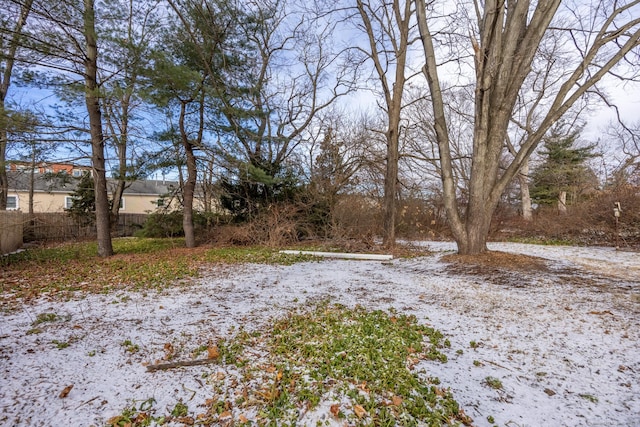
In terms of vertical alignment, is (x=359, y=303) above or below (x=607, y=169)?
below

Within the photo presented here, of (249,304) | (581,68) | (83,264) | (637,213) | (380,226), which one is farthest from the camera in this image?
(380,226)

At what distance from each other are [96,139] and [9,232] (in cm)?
435

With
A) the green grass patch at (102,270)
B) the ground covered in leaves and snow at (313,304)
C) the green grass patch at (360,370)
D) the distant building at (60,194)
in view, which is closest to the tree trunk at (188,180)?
the green grass patch at (102,270)

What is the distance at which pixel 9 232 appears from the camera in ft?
29.2

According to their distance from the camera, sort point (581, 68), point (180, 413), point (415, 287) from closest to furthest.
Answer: point (180, 413), point (415, 287), point (581, 68)

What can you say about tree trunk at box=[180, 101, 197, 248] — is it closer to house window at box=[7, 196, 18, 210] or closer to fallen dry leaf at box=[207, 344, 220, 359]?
fallen dry leaf at box=[207, 344, 220, 359]

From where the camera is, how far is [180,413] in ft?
A: 5.98

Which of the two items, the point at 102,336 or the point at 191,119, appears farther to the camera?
the point at 191,119

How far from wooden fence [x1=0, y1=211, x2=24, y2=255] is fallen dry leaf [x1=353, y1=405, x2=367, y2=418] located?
974cm

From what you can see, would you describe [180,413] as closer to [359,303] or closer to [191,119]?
[359,303]

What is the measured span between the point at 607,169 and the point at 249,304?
15.5 metres

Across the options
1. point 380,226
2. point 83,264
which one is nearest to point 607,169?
point 380,226

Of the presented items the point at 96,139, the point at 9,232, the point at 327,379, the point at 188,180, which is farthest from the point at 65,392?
the point at 9,232

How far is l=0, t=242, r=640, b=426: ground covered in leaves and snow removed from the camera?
1868 millimetres
